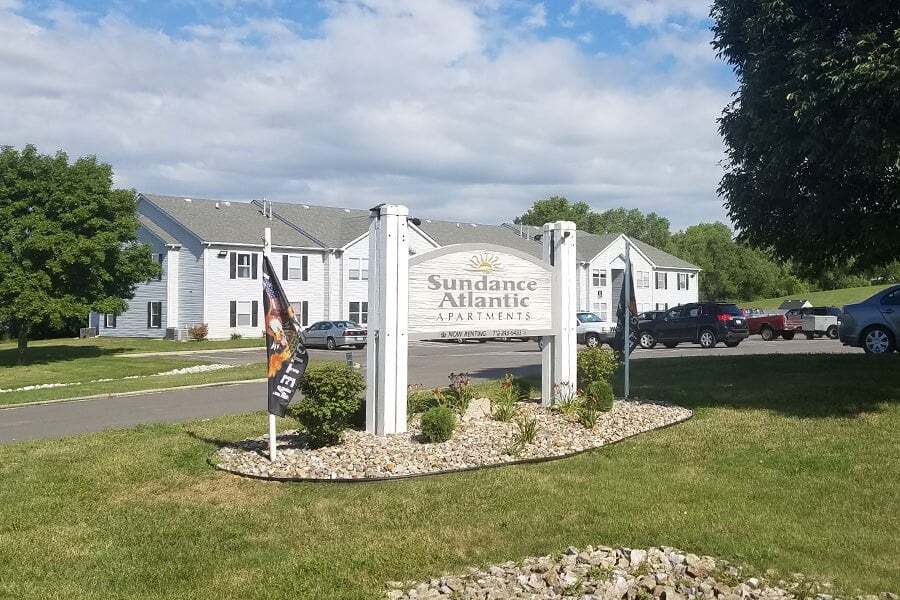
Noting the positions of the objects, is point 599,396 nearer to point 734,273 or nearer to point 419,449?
point 419,449

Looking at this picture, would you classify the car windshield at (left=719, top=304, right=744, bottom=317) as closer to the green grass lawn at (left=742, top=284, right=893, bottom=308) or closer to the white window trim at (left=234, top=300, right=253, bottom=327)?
the white window trim at (left=234, top=300, right=253, bottom=327)

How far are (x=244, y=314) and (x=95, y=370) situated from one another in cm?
1797

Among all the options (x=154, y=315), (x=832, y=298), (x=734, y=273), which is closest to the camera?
(x=154, y=315)

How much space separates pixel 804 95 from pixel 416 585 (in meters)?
9.31

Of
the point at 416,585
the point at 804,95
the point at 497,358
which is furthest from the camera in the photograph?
the point at 497,358

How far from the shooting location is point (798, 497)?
24.4ft

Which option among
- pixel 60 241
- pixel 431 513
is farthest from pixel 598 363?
pixel 60 241

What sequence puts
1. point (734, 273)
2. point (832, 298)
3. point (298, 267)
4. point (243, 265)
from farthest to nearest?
point (734, 273) → point (832, 298) → point (298, 267) → point (243, 265)

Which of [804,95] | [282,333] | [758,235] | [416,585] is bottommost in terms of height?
[416,585]

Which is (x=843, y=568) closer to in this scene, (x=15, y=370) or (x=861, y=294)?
(x=15, y=370)

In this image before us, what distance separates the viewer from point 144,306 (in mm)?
44875

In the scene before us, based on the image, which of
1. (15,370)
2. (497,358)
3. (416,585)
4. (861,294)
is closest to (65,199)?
(15,370)

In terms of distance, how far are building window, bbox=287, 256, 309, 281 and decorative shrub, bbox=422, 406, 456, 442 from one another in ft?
124

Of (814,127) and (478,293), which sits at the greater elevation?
(814,127)
